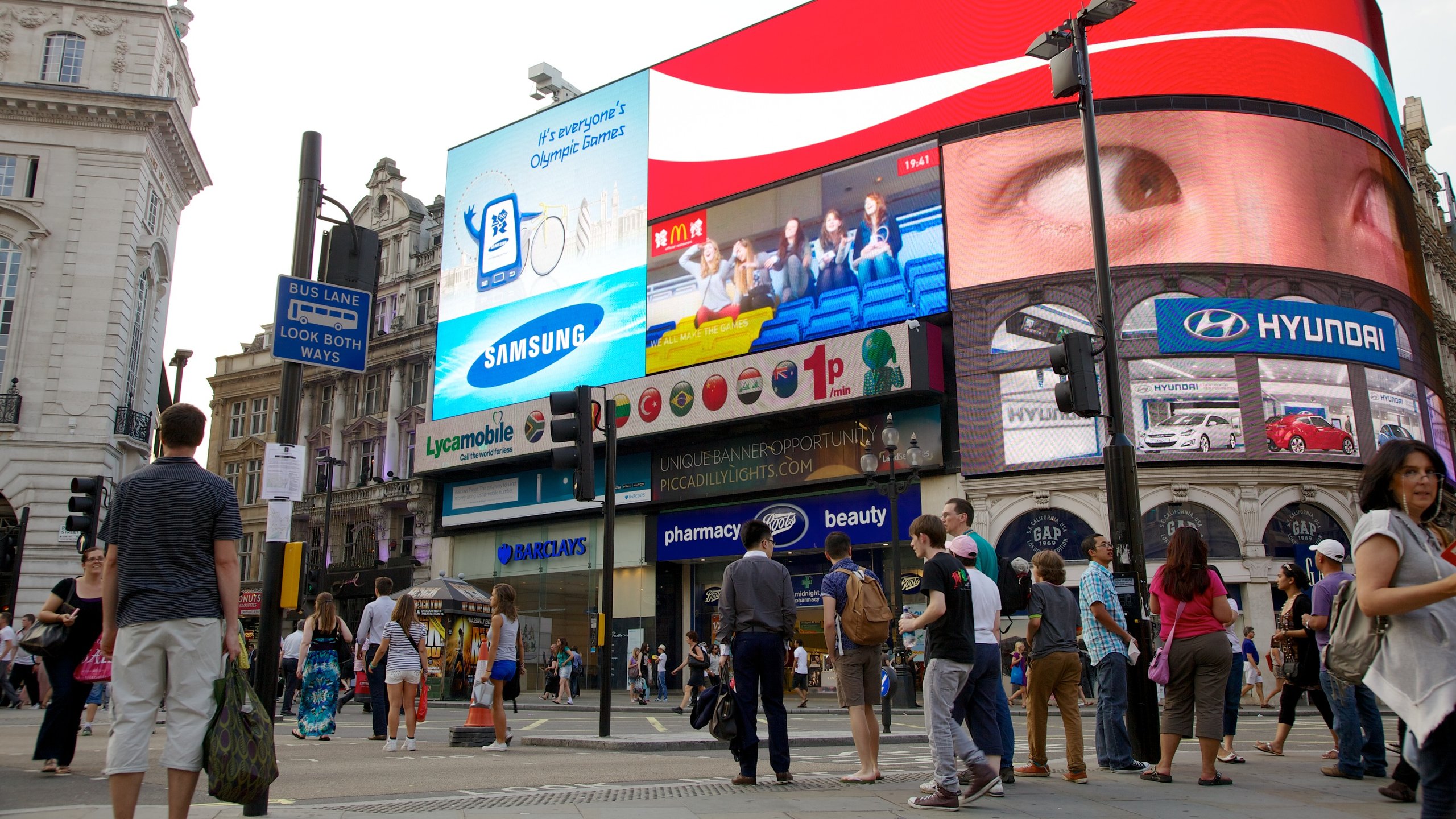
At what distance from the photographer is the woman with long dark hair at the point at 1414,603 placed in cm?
339

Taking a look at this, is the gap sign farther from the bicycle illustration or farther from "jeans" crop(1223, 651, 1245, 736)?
the bicycle illustration

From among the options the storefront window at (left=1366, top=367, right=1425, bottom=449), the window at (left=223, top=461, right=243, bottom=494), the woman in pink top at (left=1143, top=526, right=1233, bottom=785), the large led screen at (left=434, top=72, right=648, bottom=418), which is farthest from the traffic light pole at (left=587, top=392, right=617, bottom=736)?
the window at (left=223, top=461, right=243, bottom=494)

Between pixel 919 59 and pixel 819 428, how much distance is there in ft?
37.4

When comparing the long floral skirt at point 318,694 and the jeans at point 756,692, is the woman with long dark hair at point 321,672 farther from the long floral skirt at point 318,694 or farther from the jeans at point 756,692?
the jeans at point 756,692

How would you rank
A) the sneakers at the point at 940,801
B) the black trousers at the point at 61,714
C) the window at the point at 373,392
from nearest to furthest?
the sneakers at the point at 940,801 < the black trousers at the point at 61,714 < the window at the point at 373,392

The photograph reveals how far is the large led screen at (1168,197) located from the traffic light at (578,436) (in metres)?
19.4

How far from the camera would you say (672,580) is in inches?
1398

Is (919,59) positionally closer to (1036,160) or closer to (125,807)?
(1036,160)

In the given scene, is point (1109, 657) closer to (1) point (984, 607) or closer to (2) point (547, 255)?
(1) point (984, 607)

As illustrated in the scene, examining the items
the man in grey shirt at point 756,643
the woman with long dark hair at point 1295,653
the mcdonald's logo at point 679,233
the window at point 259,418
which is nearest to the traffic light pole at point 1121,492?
the woman with long dark hair at point 1295,653

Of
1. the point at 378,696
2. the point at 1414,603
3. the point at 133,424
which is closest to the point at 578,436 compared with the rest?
the point at 378,696

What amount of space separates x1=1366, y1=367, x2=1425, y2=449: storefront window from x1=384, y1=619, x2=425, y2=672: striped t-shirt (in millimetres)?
25888

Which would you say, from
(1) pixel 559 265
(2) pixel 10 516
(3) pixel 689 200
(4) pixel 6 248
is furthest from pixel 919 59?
(2) pixel 10 516

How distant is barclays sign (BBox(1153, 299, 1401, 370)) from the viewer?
27.5 m
